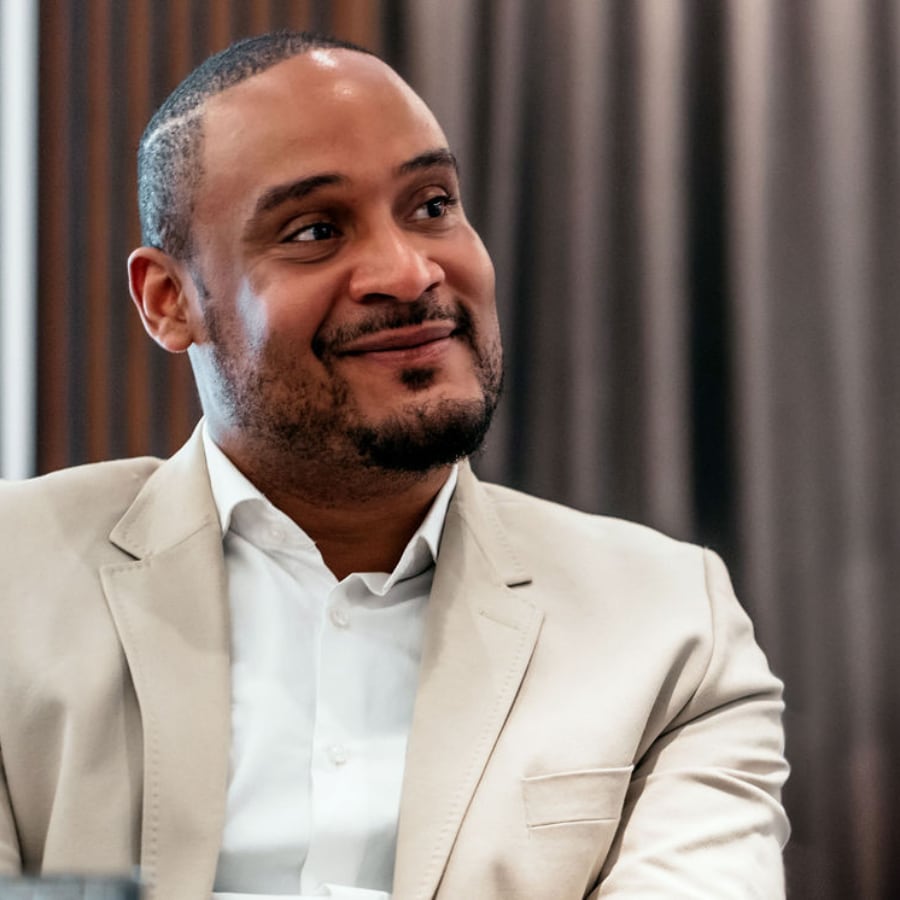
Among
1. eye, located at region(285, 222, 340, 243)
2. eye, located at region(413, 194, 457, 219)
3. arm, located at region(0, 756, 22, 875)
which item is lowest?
arm, located at region(0, 756, 22, 875)

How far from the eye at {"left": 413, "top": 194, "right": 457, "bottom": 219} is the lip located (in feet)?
0.52

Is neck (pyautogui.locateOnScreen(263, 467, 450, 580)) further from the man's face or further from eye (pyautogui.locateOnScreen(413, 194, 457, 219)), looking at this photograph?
eye (pyautogui.locateOnScreen(413, 194, 457, 219))

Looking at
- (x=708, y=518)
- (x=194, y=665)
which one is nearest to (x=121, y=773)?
(x=194, y=665)

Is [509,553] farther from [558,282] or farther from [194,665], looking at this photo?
[558,282]

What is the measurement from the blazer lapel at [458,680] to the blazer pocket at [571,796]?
0.21ft

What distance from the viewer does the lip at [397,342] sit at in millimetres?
1464

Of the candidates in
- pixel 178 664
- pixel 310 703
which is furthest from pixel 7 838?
pixel 310 703

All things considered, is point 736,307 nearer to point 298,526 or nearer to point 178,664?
point 298,526

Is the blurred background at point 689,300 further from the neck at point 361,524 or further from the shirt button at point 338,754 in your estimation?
the shirt button at point 338,754

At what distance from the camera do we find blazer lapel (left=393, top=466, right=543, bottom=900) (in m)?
1.37

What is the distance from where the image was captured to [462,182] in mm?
2270

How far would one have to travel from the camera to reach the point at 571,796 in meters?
1.41

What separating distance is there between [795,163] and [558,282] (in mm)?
448

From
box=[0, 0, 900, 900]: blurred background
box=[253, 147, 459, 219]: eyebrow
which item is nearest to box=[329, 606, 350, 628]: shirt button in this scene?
box=[253, 147, 459, 219]: eyebrow
